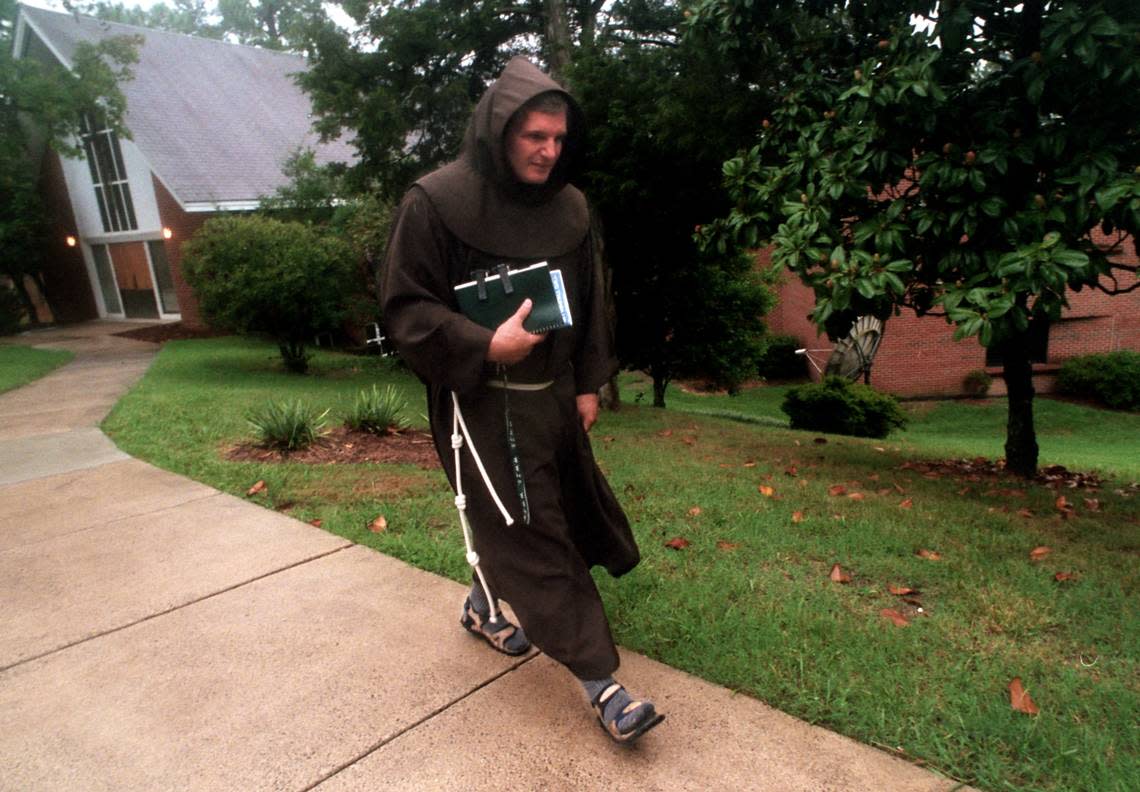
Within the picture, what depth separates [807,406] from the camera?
37.4 ft

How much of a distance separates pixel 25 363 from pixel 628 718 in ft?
47.4

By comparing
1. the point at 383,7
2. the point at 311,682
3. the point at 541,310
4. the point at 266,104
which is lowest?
the point at 311,682

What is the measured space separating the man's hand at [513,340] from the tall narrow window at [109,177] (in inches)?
836

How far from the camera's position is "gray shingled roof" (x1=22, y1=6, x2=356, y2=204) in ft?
59.0

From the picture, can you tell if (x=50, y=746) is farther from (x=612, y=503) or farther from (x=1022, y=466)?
(x=1022, y=466)

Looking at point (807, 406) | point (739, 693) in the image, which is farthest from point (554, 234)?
point (807, 406)

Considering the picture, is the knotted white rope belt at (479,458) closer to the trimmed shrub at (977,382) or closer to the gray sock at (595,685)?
the gray sock at (595,685)

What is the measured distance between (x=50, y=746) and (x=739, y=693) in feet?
6.99

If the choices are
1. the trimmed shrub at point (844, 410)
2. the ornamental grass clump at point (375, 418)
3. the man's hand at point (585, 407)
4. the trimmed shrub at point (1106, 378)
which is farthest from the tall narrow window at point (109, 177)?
the trimmed shrub at point (1106, 378)

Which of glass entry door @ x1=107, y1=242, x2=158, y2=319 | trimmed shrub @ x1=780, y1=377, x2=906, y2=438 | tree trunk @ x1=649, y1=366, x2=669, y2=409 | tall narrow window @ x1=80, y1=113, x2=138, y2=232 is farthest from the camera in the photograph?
glass entry door @ x1=107, y1=242, x2=158, y2=319

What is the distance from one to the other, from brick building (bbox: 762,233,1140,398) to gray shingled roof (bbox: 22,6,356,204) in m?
12.6

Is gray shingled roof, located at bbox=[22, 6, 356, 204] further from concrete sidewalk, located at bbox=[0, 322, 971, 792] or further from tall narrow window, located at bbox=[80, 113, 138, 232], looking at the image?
concrete sidewalk, located at bbox=[0, 322, 971, 792]

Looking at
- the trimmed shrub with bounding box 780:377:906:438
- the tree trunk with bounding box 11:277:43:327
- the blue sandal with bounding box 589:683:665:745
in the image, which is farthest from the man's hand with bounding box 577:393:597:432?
the tree trunk with bounding box 11:277:43:327

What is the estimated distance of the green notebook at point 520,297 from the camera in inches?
88.0
